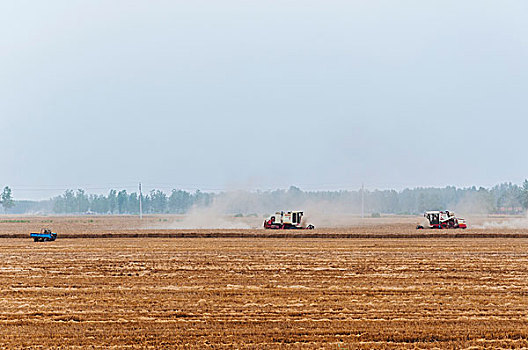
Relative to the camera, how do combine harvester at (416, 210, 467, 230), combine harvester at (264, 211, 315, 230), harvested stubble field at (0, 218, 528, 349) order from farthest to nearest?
combine harvester at (416, 210, 467, 230) < combine harvester at (264, 211, 315, 230) < harvested stubble field at (0, 218, 528, 349)

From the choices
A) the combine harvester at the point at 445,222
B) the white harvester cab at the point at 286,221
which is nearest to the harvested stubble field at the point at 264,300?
the white harvester cab at the point at 286,221

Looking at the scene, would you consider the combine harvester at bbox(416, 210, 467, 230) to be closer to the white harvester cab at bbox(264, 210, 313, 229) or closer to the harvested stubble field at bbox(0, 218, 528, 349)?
the white harvester cab at bbox(264, 210, 313, 229)

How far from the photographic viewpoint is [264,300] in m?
14.1

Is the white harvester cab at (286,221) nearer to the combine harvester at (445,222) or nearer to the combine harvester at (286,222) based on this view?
the combine harvester at (286,222)

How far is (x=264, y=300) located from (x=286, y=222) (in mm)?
32096

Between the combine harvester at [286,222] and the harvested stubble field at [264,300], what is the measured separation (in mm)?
21766

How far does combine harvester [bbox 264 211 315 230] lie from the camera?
46.1 m

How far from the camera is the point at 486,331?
11.3 metres

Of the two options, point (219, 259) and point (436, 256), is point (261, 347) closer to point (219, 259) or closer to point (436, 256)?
point (219, 259)

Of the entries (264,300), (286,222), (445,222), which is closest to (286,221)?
(286,222)

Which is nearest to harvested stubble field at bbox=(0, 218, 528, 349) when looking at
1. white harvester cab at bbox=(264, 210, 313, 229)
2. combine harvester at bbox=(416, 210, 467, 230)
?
white harvester cab at bbox=(264, 210, 313, 229)

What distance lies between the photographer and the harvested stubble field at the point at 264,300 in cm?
1089

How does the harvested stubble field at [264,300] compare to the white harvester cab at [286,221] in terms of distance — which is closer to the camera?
the harvested stubble field at [264,300]

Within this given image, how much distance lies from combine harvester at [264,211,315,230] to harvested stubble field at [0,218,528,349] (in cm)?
2177
